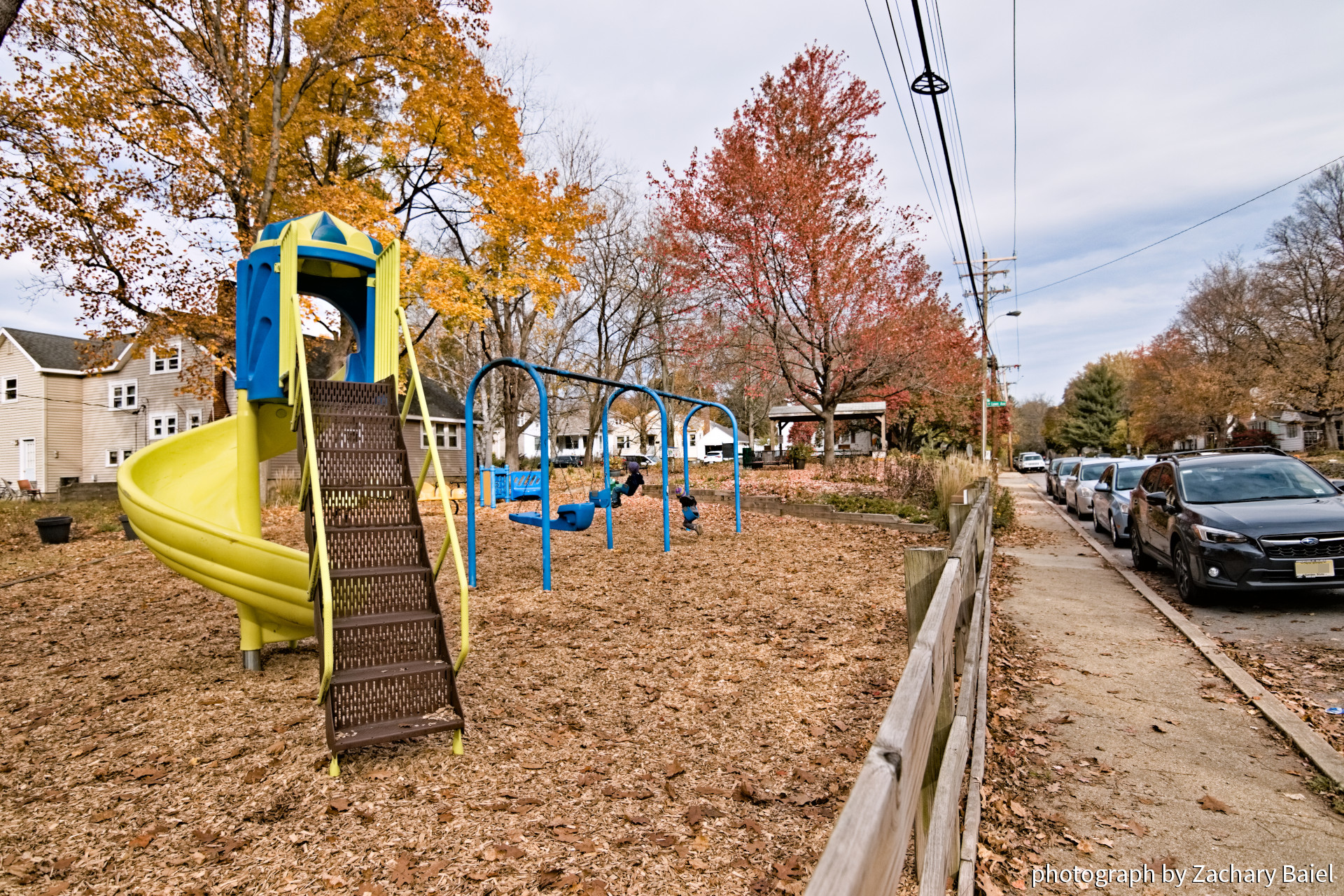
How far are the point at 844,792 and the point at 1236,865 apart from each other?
160 cm

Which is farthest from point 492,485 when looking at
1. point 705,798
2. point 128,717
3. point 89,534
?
point 705,798

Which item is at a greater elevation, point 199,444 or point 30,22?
point 30,22

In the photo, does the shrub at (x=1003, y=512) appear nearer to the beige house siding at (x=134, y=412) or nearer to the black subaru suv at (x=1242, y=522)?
the black subaru suv at (x=1242, y=522)

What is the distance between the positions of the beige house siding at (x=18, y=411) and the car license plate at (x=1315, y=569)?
39.5 meters

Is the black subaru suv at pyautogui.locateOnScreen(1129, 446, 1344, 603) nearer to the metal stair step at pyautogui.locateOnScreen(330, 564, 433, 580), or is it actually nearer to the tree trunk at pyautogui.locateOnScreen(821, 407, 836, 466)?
the metal stair step at pyautogui.locateOnScreen(330, 564, 433, 580)

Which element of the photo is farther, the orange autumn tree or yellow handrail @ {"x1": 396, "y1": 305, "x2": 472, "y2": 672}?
the orange autumn tree

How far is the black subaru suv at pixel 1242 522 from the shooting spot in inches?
270

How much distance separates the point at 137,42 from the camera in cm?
1440

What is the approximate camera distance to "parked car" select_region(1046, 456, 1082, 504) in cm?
2472

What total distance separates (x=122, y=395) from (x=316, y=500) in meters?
33.5

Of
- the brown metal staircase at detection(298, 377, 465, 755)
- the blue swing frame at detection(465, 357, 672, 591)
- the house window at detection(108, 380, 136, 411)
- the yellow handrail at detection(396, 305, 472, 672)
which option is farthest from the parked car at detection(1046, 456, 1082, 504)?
the house window at detection(108, 380, 136, 411)

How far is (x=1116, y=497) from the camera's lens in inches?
544

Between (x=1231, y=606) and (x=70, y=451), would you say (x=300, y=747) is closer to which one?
(x=1231, y=606)

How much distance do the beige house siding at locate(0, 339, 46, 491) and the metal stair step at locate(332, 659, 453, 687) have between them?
35.7 meters
